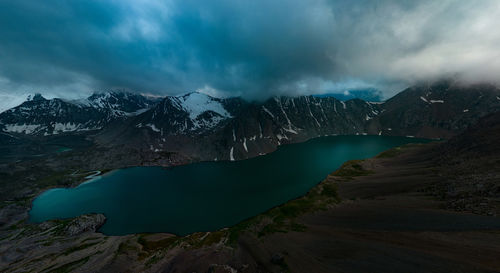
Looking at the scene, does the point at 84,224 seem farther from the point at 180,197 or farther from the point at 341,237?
the point at 341,237

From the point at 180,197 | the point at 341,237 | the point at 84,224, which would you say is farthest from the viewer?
the point at 180,197

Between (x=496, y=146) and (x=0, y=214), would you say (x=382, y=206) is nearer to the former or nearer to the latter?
(x=496, y=146)

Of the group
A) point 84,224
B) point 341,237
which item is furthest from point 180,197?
point 341,237

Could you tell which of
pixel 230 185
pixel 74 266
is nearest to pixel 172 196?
pixel 230 185

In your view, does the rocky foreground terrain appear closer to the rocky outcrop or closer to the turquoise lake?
the rocky outcrop

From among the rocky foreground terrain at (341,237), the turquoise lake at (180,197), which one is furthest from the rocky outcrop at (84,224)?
the turquoise lake at (180,197)

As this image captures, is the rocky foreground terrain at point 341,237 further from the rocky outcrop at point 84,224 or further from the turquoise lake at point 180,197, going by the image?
the turquoise lake at point 180,197
